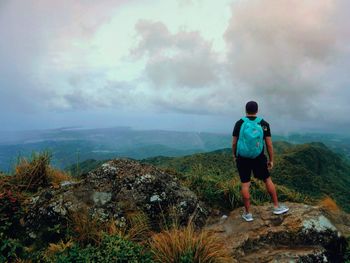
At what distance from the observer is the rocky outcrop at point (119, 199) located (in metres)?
7.58

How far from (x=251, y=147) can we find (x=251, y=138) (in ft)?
0.70

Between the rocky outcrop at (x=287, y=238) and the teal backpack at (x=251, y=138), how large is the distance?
1654 millimetres

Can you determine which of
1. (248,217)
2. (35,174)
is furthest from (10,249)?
(248,217)

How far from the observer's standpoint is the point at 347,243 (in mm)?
7480

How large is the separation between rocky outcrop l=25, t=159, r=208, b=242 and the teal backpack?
1948 mm

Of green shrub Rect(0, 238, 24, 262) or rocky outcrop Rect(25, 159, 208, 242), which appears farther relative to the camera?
rocky outcrop Rect(25, 159, 208, 242)

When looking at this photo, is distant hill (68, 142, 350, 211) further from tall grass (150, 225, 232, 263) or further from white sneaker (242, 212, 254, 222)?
tall grass (150, 225, 232, 263)

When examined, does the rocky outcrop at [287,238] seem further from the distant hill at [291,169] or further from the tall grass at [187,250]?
the distant hill at [291,169]

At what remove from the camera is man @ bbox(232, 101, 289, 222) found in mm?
7863

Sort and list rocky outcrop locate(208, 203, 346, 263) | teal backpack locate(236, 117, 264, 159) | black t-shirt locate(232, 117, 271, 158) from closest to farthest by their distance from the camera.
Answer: rocky outcrop locate(208, 203, 346, 263) → teal backpack locate(236, 117, 264, 159) → black t-shirt locate(232, 117, 271, 158)

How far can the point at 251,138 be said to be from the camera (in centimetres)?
783

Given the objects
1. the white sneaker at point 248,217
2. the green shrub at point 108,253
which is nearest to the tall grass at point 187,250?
the green shrub at point 108,253

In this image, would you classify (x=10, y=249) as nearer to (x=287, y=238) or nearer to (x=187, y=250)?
(x=187, y=250)

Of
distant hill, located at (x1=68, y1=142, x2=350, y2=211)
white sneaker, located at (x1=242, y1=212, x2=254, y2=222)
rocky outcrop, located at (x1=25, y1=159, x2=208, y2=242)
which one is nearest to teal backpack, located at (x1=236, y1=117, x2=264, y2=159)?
white sneaker, located at (x1=242, y1=212, x2=254, y2=222)
